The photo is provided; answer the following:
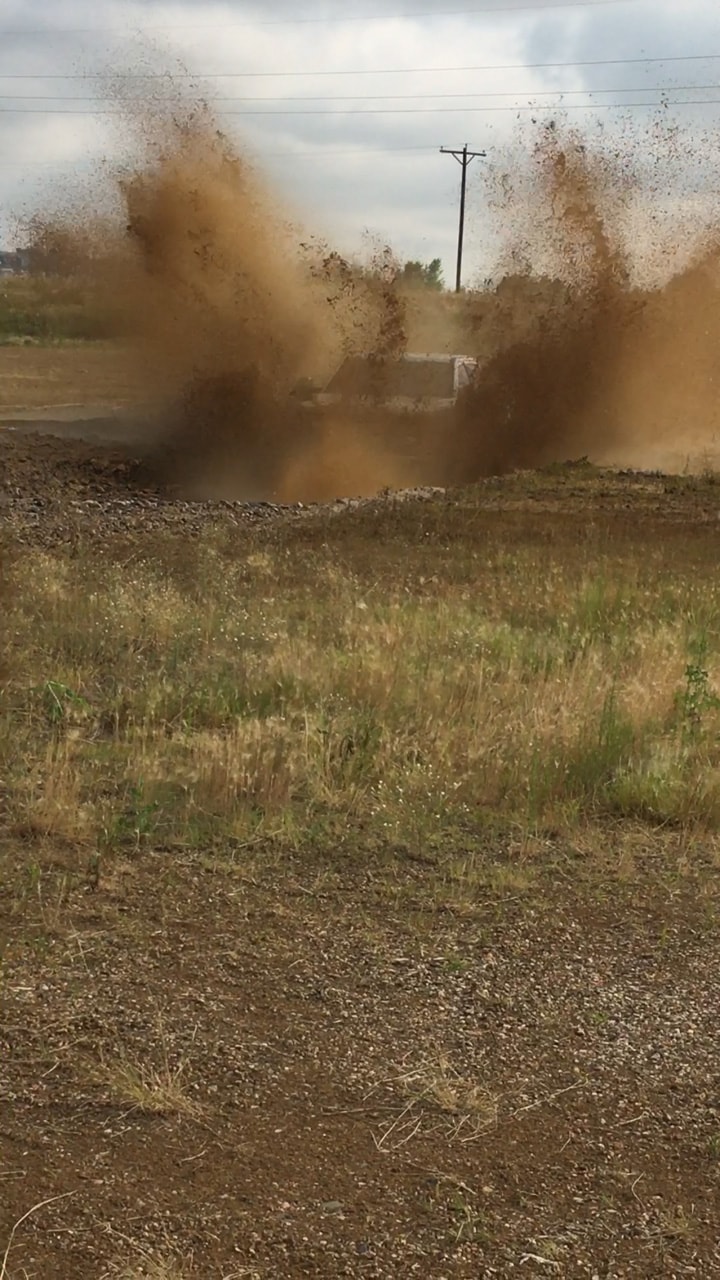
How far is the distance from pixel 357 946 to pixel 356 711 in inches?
119

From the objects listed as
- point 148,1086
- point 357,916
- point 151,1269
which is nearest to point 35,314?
point 357,916

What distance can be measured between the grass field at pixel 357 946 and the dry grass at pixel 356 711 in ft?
0.10

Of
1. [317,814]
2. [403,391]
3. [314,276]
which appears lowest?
[317,814]

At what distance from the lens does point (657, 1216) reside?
9.77ft

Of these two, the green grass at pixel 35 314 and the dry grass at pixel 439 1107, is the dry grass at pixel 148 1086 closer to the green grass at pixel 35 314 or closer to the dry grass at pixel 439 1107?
the dry grass at pixel 439 1107

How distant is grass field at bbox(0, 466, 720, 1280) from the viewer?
294 cm

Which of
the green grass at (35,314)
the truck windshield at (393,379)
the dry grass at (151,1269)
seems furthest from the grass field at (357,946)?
the green grass at (35,314)

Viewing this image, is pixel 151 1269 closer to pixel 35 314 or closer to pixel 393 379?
pixel 393 379

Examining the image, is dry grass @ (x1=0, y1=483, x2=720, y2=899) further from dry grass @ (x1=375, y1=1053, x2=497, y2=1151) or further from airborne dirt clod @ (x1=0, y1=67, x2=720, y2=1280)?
dry grass @ (x1=375, y1=1053, x2=497, y2=1151)

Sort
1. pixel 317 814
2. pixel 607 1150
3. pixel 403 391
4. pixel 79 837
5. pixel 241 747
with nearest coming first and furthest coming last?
pixel 607 1150
pixel 79 837
pixel 317 814
pixel 241 747
pixel 403 391

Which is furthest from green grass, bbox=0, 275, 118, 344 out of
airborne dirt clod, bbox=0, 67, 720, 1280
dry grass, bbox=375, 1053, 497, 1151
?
dry grass, bbox=375, 1053, 497, 1151

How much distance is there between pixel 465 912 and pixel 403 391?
68.0 ft

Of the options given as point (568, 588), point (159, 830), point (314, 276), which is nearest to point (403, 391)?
point (314, 276)

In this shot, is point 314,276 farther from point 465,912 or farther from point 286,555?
point 465,912
